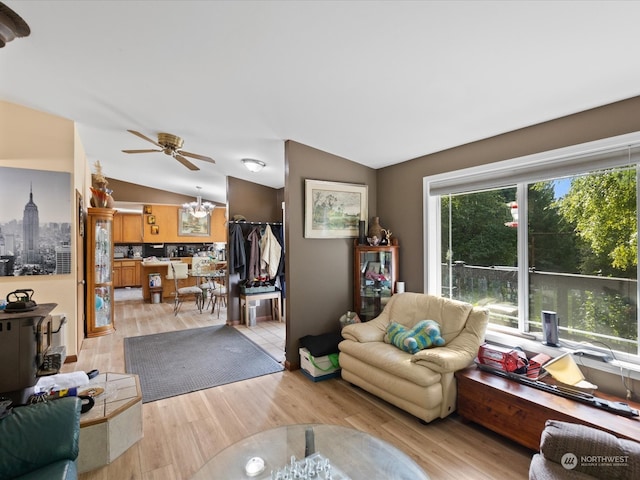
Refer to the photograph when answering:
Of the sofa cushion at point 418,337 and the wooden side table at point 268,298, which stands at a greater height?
the sofa cushion at point 418,337

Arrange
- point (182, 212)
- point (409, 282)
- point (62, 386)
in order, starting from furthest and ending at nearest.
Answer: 1. point (182, 212)
2. point (409, 282)
3. point (62, 386)

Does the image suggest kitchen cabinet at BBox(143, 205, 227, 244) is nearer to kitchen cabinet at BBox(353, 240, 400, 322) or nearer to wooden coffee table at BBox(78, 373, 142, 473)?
kitchen cabinet at BBox(353, 240, 400, 322)

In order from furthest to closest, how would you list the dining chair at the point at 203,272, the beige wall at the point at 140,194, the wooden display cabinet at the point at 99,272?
1. the beige wall at the point at 140,194
2. the dining chair at the point at 203,272
3. the wooden display cabinet at the point at 99,272

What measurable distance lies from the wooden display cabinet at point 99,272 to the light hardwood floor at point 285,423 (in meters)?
1.32

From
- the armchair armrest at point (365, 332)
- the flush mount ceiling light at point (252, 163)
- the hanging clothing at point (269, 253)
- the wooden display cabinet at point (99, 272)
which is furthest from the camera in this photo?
the hanging clothing at point (269, 253)

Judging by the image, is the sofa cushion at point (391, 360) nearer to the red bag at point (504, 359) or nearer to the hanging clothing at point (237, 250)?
the red bag at point (504, 359)

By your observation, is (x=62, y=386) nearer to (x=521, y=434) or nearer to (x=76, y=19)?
(x=76, y=19)

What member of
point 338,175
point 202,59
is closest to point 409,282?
point 338,175

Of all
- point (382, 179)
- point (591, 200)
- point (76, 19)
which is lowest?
point (591, 200)

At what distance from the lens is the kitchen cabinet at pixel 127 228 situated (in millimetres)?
9383

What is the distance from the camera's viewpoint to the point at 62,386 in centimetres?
234

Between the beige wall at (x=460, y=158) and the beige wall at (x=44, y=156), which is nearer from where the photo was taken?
the beige wall at (x=460, y=158)

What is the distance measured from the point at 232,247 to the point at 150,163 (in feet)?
6.63

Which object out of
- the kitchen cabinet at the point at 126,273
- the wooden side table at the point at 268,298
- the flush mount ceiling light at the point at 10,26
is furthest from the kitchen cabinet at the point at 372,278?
the kitchen cabinet at the point at 126,273
